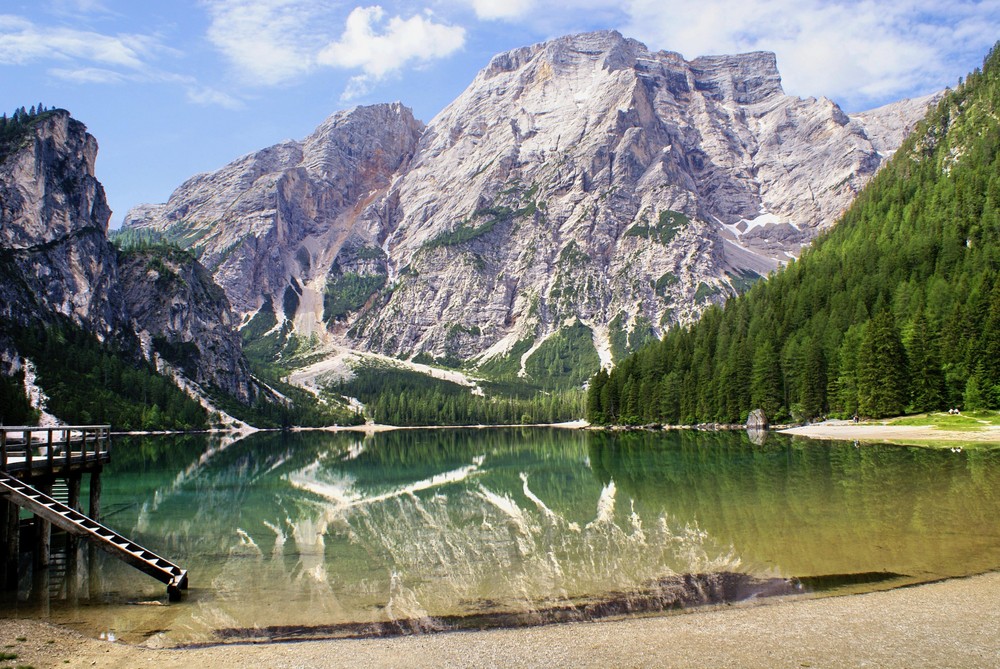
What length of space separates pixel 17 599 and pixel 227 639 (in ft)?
29.1

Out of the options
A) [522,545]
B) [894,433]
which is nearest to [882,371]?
[894,433]

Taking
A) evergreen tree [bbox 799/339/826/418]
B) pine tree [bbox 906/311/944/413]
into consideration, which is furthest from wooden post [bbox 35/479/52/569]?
evergreen tree [bbox 799/339/826/418]

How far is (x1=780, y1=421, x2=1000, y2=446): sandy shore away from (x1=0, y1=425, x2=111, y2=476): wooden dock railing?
207 ft

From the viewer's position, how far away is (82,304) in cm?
18462

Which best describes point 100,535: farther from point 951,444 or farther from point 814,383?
point 814,383

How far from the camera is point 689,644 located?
14047 mm

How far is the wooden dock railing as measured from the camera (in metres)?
24.2

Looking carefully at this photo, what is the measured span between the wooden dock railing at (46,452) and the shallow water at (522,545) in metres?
4.21

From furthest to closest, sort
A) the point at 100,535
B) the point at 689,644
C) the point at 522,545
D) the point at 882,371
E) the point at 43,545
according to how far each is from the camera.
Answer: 1. the point at 882,371
2. the point at 522,545
3. the point at 43,545
4. the point at 100,535
5. the point at 689,644

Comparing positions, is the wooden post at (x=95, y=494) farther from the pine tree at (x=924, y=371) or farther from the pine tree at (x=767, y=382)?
the pine tree at (x=767, y=382)

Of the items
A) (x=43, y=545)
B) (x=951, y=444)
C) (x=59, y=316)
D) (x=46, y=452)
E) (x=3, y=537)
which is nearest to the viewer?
(x=3, y=537)

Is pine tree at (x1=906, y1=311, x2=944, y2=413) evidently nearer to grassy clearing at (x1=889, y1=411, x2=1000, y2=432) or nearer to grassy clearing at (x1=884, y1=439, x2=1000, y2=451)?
grassy clearing at (x1=889, y1=411, x2=1000, y2=432)

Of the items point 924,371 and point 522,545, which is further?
point 924,371

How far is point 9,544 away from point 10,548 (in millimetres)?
164
